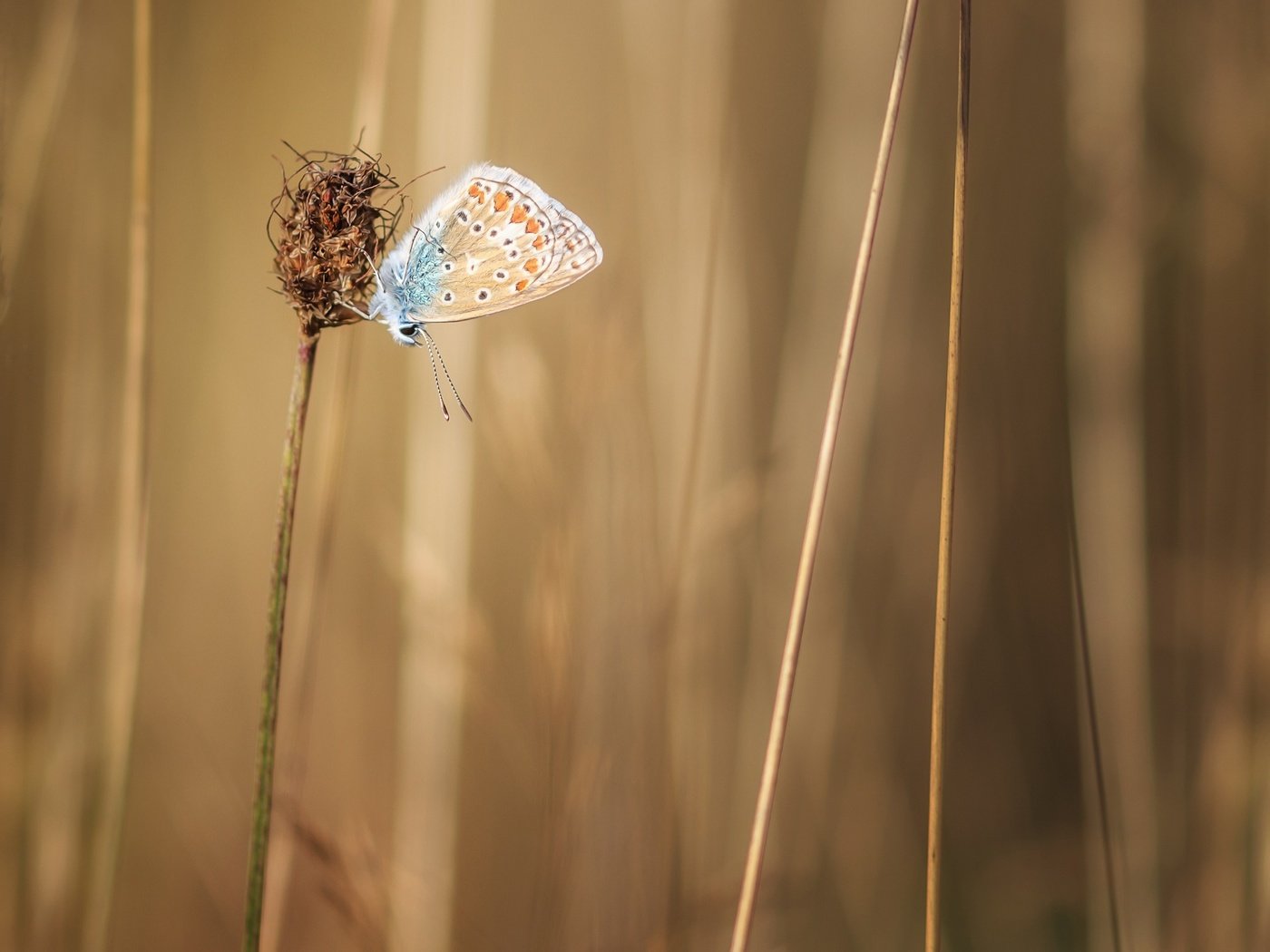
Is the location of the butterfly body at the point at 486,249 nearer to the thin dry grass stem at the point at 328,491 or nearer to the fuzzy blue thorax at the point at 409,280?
the fuzzy blue thorax at the point at 409,280

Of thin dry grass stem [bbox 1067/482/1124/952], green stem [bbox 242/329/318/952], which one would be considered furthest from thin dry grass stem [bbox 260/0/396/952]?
thin dry grass stem [bbox 1067/482/1124/952]

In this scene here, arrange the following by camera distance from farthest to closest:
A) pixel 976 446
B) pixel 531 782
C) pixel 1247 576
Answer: pixel 976 446 < pixel 531 782 < pixel 1247 576

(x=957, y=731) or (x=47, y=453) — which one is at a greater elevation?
(x=47, y=453)

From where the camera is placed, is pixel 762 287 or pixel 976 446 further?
pixel 762 287

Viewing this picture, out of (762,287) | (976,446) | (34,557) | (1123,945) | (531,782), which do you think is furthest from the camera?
(762,287)

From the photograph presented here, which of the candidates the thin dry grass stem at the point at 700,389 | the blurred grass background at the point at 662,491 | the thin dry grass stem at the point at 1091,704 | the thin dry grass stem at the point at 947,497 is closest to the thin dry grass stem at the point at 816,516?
the thin dry grass stem at the point at 947,497

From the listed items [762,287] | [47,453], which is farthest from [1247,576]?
[47,453]

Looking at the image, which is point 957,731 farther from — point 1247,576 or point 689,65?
point 689,65
